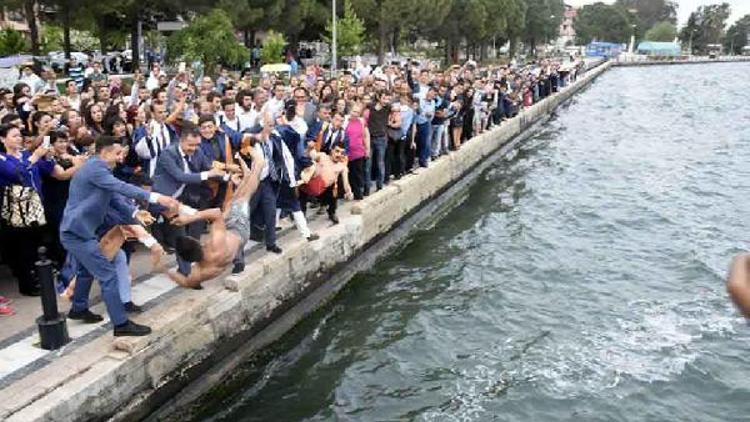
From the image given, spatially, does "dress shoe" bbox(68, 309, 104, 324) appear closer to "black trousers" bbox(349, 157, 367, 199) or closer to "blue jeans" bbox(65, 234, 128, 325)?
"blue jeans" bbox(65, 234, 128, 325)

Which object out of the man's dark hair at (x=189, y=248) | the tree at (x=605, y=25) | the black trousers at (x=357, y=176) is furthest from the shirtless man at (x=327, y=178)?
the tree at (x=605, y=25)

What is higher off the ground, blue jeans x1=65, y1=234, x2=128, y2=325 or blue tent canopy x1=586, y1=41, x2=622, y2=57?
blue tent canopy x1=586, y1=41, x2=622, y2=57

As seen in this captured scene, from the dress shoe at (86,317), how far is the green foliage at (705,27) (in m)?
157

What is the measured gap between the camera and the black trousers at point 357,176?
474 inches

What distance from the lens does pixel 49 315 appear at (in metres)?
6.44

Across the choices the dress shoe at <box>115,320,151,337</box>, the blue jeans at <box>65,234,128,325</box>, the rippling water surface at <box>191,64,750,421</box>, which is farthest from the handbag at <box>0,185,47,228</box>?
the rippling water surface at <box>191,64,750,421</box>

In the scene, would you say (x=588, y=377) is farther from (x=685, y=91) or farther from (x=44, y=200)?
(x=685, y=91)

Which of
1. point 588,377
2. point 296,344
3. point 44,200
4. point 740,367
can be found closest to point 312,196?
point 296,344

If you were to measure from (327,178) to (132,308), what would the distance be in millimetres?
3760

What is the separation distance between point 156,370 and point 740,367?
670 centimetres

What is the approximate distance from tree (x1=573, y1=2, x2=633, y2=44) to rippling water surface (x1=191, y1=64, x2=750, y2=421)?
124 meters

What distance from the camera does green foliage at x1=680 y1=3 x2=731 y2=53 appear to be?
14862cm

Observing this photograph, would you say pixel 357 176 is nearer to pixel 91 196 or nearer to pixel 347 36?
pixel 91 196

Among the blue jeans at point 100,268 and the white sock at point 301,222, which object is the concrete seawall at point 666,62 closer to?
the white sock at point 301,222
